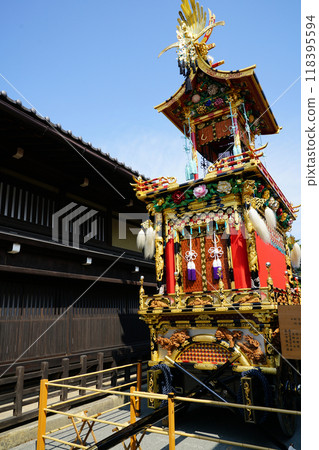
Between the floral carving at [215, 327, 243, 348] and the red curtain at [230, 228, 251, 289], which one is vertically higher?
the red curtain at [230, 228, 251, 289]

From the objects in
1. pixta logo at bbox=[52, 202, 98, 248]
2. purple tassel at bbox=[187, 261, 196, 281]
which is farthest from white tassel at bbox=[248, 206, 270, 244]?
pixta logo at bbox=[52, 202, 98, 248]

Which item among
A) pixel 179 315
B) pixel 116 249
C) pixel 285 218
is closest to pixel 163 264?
pixel 179 315

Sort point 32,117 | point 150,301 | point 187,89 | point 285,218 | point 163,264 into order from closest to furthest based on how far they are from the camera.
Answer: point 32,117 → point 150,301 → point 163,264 → point 187,89 → point 285,218

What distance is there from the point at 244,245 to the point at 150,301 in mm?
3607

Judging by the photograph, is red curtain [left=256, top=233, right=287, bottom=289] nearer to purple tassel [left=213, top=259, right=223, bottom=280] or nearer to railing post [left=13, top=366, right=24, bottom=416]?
purple tassel [left=213, top=259, right=223, bottom=280]

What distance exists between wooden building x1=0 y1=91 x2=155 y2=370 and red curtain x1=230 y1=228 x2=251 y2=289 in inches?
202

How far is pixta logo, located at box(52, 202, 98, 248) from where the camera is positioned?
440 inches

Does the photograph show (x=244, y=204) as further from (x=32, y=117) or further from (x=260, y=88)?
(x=32, y=117)

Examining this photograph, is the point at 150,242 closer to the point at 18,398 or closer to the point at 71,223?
the point at 71,223

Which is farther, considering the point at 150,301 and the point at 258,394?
the point at 150,301

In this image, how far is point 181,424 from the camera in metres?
8.55

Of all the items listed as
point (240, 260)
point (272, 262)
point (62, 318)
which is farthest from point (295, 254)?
point (62, 318)

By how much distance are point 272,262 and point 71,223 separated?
7771mm

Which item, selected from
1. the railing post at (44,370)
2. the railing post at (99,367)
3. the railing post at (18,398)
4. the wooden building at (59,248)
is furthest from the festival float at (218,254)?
the railing post at (18,398)
